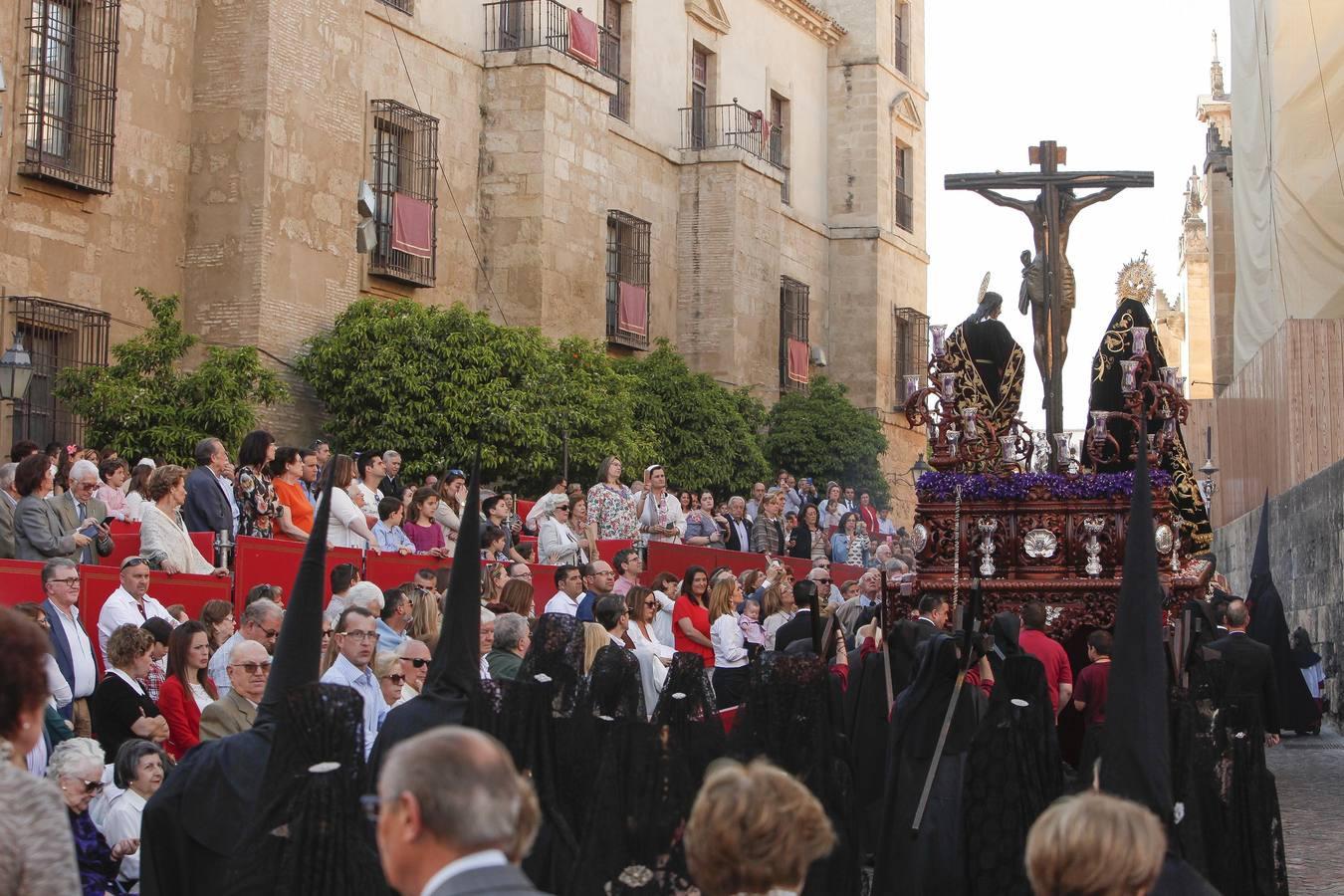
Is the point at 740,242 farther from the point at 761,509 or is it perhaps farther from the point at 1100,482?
the point at 1100,482

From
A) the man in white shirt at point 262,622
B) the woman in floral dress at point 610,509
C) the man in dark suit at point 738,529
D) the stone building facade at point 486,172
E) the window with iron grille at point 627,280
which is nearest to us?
the man in white shirt at point 262,622

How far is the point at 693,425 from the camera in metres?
33.4

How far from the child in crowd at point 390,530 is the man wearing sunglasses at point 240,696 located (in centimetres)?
698

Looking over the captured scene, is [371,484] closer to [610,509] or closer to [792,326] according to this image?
[610,509]

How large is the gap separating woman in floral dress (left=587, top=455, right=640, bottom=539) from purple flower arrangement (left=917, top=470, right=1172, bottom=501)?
6.01 meters

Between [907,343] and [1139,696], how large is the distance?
39.4 meters

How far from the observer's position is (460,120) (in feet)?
100

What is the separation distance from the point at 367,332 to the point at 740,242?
13.3m

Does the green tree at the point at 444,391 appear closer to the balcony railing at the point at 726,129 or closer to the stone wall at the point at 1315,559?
the stone wall at the point at 1315,559

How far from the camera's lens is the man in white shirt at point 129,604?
1055cm

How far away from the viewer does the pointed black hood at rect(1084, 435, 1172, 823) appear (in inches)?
223

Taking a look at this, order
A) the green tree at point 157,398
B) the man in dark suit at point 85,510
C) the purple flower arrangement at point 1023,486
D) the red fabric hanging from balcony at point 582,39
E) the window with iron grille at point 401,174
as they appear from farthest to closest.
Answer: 1. the red fabric hanging from balcony at point 582,39
2. the window with iron grille at point 401,174
3. the green tree at point 157,398
4. the purple flower arrangement at point 1023,486
5. the man in dark suit at point 85,510

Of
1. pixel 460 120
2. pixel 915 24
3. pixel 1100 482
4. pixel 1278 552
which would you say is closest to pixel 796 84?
pixel 915 24

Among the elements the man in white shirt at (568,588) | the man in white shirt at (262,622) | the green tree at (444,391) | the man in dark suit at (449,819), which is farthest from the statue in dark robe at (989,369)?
the green tree at (444,391)
